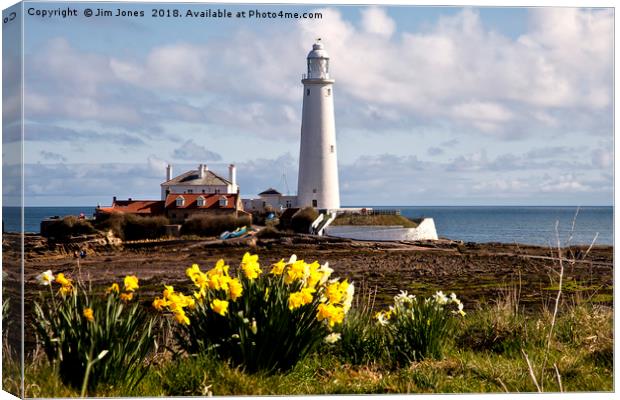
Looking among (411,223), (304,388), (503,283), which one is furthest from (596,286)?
(304,388)

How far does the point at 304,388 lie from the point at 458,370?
1383 millimetres

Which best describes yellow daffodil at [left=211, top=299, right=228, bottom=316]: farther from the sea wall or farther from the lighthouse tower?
the sea wall

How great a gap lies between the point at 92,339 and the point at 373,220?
5392 mm

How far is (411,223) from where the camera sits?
11.2 meters

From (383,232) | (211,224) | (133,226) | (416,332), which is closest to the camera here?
(416,332)

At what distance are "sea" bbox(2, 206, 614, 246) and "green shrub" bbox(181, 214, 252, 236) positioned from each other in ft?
3.70

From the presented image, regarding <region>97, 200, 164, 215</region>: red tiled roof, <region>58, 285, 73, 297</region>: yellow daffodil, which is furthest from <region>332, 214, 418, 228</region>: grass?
<region>58, 285, 73, 297</region>: yellow daffodil

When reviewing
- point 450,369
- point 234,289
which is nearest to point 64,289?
point 234,289

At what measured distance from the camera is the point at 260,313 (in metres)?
6.44

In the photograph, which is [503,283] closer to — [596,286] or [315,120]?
[596,286]

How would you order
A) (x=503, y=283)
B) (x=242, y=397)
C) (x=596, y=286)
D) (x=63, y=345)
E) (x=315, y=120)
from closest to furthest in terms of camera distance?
(x=63, y=345), (x=242, y=397), (x=596, y=286), (x=503, y=283), (x=315, y=120)

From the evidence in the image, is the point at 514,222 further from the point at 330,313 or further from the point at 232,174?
the point at 330,313

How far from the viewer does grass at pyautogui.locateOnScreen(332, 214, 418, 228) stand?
35.1 feet

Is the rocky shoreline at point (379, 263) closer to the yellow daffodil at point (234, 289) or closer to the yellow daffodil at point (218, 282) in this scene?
the yellow daffodil at point (218, 282)
